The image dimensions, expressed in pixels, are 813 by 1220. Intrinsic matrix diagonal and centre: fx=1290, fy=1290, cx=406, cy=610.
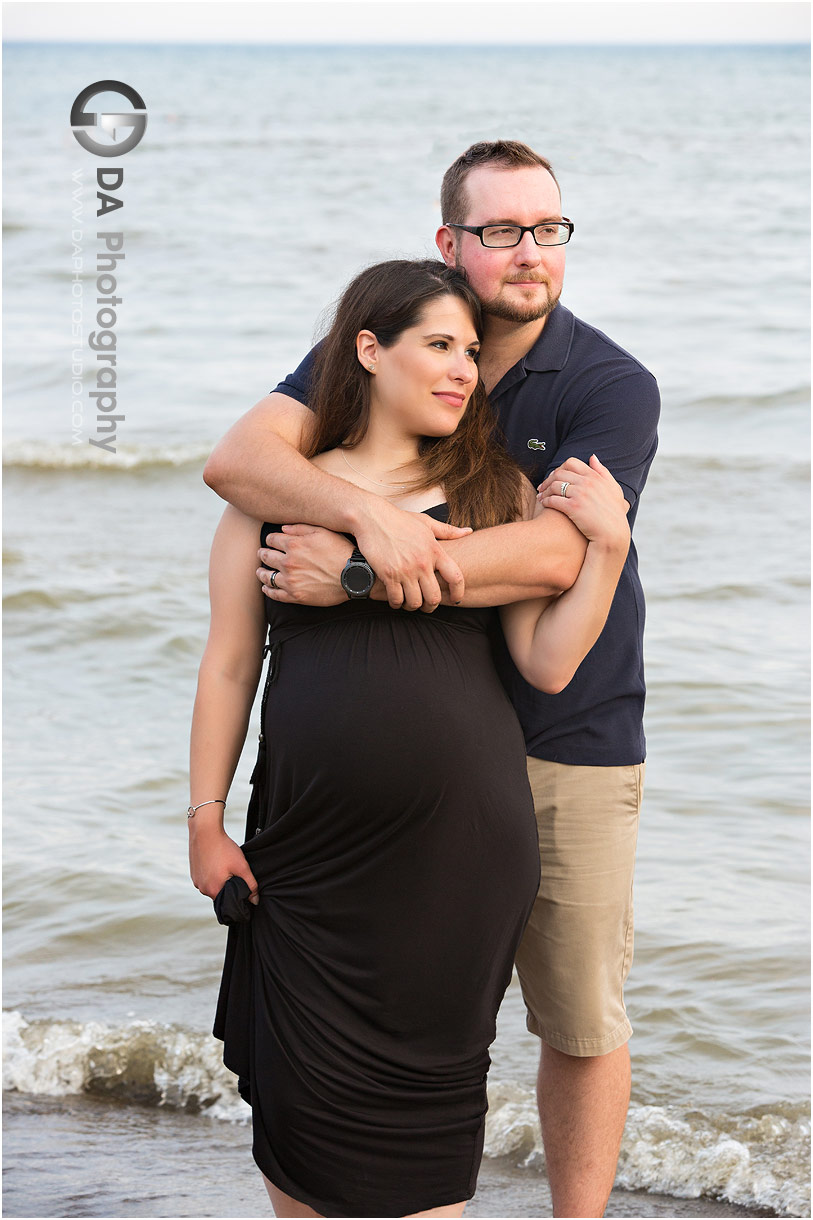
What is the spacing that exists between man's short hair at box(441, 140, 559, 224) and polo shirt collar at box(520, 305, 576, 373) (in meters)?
0.28

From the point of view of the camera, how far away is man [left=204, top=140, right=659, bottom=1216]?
2137 millimetres

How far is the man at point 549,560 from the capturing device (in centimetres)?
214

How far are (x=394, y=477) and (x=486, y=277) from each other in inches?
17.8

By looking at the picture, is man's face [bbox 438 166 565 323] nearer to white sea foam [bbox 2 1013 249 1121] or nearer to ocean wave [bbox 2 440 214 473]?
white sea foam [bbox 2 1013 249 1121]

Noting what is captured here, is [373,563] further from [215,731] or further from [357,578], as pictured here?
[215,731]

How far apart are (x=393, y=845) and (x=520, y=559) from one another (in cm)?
51

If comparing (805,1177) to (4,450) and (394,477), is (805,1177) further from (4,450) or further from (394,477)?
(4,450)

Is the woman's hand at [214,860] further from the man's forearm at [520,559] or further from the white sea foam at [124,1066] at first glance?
the white sea foam at [124,1066]

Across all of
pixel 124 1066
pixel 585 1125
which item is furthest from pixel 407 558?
pixel 124 1066

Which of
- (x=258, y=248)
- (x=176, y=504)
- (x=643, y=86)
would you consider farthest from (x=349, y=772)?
(x=643, y=86)

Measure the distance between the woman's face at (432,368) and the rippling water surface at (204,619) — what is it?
0.44 m

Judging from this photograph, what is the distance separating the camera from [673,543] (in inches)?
311

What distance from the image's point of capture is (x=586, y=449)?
232cm

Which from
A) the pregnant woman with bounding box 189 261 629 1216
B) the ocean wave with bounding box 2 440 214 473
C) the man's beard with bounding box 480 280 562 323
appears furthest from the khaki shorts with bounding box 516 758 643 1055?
the ocean wave with bounding box 2 440 214 473
